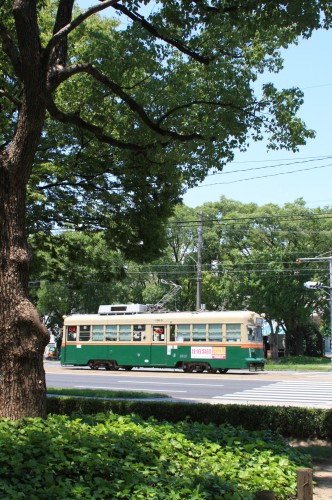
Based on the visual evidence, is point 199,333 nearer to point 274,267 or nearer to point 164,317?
point 164,317

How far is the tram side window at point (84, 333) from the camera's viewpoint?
112 feet

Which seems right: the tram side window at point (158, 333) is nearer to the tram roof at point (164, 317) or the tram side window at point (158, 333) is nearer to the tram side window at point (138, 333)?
the tram roof at point (164, 317)

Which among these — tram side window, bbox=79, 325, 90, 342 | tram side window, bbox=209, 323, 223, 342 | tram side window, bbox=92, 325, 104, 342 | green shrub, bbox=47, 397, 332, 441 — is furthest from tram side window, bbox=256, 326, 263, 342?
green shrub, bbox=47, 397, 332, 441

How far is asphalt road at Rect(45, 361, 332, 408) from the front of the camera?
18906mm

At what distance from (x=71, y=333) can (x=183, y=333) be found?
7.92 meters

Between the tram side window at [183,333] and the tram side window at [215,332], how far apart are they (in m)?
1.23

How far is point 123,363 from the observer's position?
3272cm

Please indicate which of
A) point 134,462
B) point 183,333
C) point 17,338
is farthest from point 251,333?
point 134,462

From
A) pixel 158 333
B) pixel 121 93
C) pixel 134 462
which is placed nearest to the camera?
pixel 134 462

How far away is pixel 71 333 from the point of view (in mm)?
35188

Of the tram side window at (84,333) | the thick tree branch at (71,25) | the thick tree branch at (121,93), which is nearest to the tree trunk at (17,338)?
the thick tree branch at (71,25)

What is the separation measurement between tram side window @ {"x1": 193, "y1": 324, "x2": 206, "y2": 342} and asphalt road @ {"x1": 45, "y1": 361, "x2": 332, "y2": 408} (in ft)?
5.74

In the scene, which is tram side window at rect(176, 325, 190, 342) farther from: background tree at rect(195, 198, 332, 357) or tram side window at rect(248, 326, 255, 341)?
background tree at rect(195, 198, 332, 357)

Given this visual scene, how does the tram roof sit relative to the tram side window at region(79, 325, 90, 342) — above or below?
above
